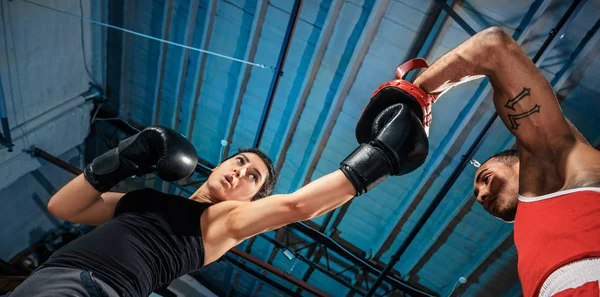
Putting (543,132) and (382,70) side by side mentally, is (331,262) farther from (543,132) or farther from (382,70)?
(543,132)

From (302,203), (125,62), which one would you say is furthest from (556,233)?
(125,62)

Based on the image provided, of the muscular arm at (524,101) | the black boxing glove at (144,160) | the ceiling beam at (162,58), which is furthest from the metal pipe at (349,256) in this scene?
the muscular arm at (524,101)

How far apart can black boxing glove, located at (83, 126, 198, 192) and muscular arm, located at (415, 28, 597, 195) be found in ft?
6.05

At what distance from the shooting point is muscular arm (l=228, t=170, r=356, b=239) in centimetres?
177

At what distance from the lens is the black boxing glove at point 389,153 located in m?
1.76

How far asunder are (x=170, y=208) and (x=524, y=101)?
7.89 ft

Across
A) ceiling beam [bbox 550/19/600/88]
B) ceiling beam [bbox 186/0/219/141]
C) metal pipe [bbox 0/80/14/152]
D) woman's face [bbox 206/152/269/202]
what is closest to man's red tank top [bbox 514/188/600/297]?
woman's face [bbox 206/152/269/202]

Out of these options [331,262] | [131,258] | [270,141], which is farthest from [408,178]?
[131,258]

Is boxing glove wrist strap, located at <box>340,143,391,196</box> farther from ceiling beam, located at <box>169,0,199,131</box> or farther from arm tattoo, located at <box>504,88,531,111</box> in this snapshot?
ceiling beam, located at <box>169,0,199,131</box>

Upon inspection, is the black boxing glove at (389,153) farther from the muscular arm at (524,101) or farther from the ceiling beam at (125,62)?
the ceiling beam at (125,62)

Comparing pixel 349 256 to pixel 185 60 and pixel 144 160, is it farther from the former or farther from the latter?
pixel 144 160

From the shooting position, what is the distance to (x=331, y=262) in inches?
266

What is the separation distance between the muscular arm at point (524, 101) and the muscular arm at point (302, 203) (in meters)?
0.90

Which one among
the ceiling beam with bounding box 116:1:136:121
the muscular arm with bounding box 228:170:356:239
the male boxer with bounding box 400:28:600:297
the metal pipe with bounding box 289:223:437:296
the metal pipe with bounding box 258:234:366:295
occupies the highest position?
the male boxer with bounding box 400:28:600:297
